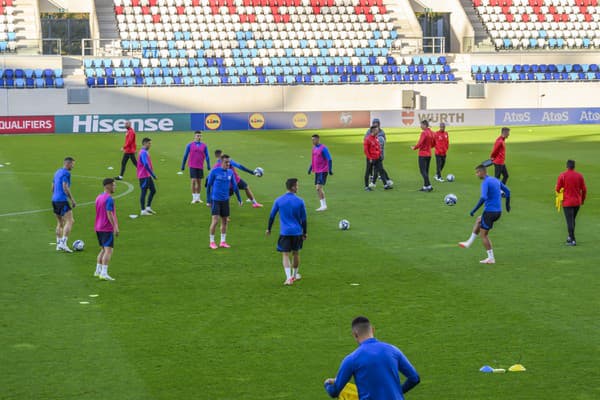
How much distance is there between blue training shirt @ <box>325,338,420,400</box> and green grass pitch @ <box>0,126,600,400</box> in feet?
10.5

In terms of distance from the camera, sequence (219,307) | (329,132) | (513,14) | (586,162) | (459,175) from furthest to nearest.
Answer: (513,14)
(329,132)
(586,162)
(459,175)
(219,307)

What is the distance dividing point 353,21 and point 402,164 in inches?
1250

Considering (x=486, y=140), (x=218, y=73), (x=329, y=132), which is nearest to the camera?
(x=486, y=140)

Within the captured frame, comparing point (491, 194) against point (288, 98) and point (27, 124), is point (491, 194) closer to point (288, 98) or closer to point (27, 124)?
point (27, 124)

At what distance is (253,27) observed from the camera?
6391 cm

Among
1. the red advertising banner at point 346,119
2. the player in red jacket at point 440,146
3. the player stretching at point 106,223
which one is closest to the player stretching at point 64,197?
the player stretching at point 106,223

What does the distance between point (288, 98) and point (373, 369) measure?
2004 inches

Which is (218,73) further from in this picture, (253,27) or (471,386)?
(471,386)

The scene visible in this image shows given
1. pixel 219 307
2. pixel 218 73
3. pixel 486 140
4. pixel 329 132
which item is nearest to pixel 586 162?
pixel 486 140

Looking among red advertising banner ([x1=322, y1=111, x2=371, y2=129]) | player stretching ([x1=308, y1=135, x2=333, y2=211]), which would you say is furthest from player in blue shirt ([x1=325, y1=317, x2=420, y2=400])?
red advertising banner ([x1=322, y1=111, x2=371, y2=129])

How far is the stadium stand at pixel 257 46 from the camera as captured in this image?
5872 centimetres

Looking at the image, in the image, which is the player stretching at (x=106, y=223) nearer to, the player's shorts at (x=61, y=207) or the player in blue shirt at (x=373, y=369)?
the player's shorts at (x=61, y=207)

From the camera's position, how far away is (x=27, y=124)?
5309 cm

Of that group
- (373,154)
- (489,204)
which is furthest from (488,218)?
(373,154)
